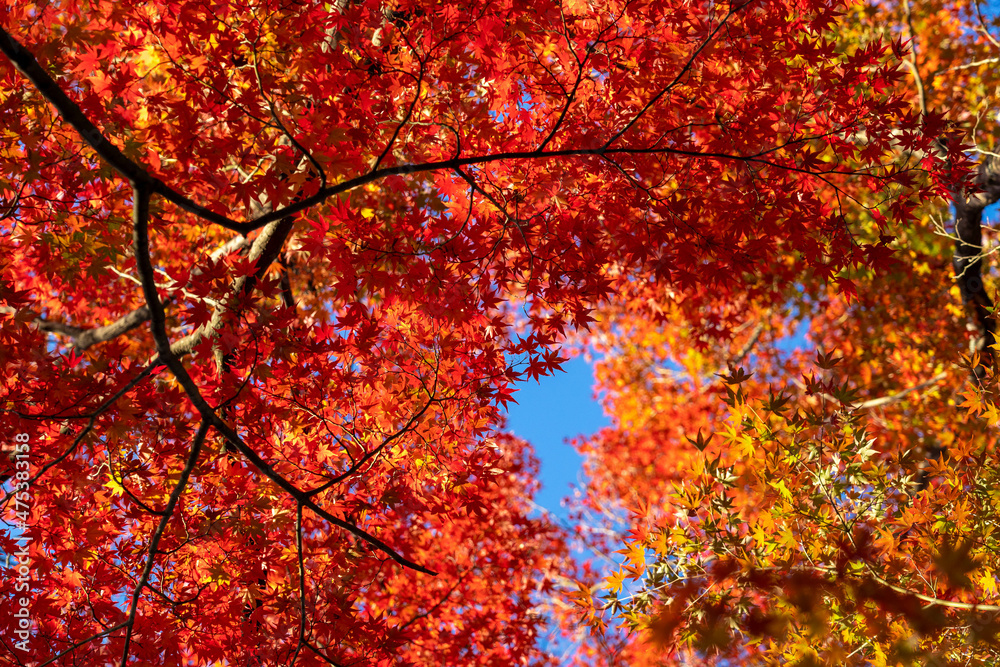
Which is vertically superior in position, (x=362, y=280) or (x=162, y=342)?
(x=362, y=280)

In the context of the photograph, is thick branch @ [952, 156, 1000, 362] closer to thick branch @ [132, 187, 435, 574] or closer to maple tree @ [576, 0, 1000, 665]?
maple tree @ [576, 0, 1000, 665]

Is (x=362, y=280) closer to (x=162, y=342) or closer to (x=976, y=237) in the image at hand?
(x=162, y=342)

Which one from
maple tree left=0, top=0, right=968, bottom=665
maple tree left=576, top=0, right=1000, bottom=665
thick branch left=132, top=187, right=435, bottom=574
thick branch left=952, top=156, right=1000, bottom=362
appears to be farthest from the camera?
thick branch left=952, top=156, right=1000, bottom=362

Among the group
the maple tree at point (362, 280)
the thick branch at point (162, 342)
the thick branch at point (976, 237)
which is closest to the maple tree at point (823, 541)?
the maple tree at point (362, 280)

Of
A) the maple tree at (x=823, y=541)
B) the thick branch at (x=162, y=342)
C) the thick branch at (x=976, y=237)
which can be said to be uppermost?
the thick branch at (x=976, y=237)

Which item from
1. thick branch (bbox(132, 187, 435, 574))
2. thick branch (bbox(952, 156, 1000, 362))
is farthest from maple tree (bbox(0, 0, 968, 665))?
thick branch (bbox(952, 156, 1000, 362))

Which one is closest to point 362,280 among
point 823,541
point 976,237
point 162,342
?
point 162,342

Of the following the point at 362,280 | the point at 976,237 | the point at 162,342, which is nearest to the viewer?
the point at 162,342

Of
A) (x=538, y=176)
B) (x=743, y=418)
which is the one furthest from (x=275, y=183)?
(x=743, y=418)

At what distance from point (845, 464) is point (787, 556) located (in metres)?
0.91

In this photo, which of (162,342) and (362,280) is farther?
(362,280)

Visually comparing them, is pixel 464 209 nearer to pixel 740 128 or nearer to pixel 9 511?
pixel 740 128

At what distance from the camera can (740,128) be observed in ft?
17.1

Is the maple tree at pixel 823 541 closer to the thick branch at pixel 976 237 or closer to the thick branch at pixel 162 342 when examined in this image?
the thick branch at pixel 162 342
